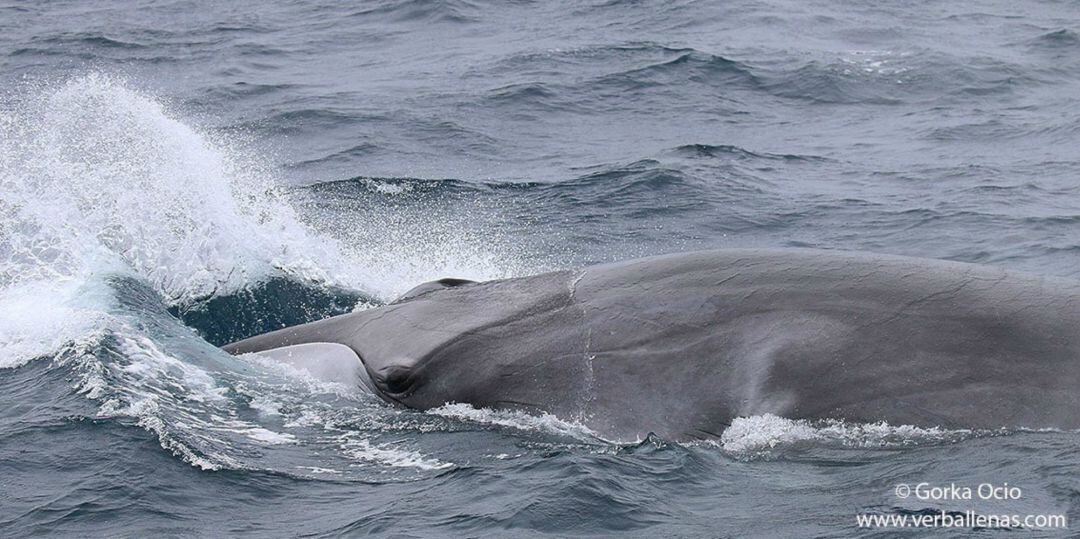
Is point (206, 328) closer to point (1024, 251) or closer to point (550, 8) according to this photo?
point (1024, 251)

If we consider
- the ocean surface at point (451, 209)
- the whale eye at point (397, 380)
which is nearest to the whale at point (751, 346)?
the whale eye at point (397, 380)

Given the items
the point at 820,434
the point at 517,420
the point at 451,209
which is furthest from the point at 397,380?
the point at 451,209

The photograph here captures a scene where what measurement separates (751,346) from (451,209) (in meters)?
10.6

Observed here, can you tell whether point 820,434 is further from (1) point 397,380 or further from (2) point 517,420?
(1) point 397,380

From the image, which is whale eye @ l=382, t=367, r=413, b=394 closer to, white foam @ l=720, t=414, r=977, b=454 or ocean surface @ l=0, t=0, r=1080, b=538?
ocean surface @ l=0, t=0, r=1080, b=538

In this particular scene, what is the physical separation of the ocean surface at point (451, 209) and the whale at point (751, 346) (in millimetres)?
196

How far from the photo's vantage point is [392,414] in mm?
9523

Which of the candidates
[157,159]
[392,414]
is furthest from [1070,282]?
[157,159]

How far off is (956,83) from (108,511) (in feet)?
70.6

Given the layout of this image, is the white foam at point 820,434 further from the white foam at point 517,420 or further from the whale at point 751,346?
the white foam at point 517,420

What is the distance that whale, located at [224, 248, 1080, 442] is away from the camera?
8148 millimetres

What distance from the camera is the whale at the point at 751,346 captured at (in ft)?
26.7

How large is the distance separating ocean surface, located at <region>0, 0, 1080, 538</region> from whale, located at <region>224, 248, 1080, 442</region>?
20 cm

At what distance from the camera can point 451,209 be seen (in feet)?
61.5
